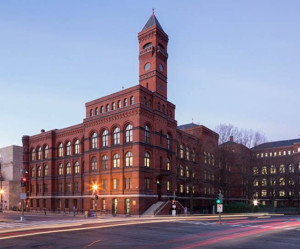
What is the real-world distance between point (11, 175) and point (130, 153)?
50.9 m

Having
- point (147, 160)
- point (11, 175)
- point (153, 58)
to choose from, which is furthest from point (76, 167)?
point (11, 175)

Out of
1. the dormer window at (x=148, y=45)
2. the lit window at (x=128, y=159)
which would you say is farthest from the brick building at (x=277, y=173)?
the dormer window at (x=148, y=45)

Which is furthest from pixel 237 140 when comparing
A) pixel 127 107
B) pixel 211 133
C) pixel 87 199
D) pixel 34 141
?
pixel 34 141

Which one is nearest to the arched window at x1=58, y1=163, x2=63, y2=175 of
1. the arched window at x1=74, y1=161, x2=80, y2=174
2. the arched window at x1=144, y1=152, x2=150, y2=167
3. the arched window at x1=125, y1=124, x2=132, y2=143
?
the arched window at x1=74, y1=161, x2=80, y2=174

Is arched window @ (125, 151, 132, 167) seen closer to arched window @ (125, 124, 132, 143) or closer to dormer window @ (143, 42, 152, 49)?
arched window @ (125, 124, 132, 143)

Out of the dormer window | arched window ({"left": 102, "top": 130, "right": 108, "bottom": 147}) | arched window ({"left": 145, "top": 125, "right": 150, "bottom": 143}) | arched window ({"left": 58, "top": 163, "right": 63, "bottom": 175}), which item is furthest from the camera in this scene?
arched window ({"left": 58, "top": 163, "right": 63, "bottom": 175})

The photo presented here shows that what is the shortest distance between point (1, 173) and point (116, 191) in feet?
171

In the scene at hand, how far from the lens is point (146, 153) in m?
53.4

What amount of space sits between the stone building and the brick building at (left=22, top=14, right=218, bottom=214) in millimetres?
11882

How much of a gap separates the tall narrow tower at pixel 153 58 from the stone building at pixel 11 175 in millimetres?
47246

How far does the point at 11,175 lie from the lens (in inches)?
3489

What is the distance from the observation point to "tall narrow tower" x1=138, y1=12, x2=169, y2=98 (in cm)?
5862

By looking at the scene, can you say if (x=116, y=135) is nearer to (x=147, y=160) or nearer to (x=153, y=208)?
(x=147, y=160)

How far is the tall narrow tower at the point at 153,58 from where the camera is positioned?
2308 inches
